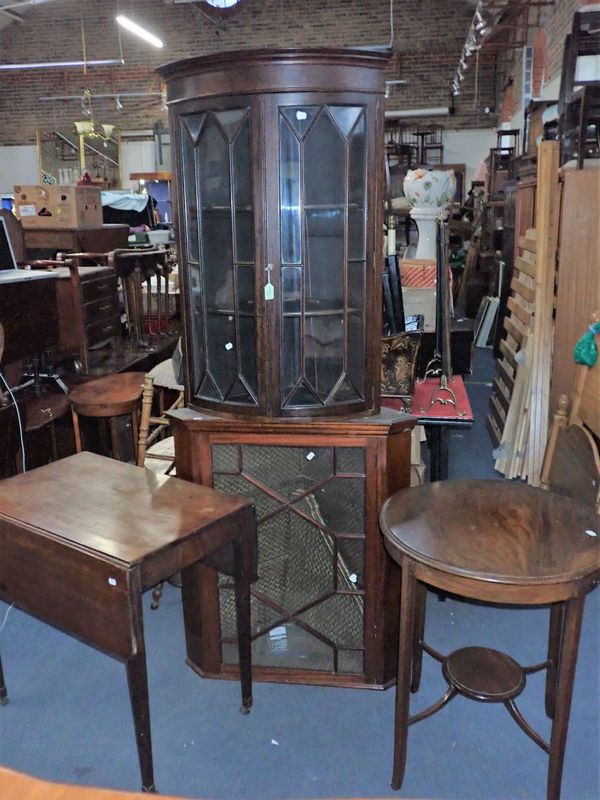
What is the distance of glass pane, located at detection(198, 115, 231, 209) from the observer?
1.96m

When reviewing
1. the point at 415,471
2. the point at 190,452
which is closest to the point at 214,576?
the point at 190,452

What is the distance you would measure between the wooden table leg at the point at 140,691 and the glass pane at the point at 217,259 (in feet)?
3.01

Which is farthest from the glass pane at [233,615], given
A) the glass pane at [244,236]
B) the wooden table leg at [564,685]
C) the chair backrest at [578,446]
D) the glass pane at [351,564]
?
the chair backrest at [578,446]

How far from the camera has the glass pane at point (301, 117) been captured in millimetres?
1878

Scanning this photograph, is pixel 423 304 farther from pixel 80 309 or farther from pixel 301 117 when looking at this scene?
pixel 80 309

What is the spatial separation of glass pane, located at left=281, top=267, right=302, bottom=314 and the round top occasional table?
62 cm

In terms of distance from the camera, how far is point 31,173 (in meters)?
13.8

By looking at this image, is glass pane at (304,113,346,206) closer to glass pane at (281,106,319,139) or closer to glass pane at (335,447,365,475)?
glass pane at (281,106,319,139)

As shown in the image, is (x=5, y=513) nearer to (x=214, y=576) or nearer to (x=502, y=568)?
(x=214, y=576)

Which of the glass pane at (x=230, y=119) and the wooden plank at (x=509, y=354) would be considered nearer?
the glass pane at (x=230, y=119)

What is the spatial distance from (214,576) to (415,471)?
1358 mm

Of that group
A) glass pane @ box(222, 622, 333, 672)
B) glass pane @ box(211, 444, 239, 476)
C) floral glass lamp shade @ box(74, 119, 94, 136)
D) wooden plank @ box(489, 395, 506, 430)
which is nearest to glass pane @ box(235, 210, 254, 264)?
glass pane @ box(211, 444, 239, 476)

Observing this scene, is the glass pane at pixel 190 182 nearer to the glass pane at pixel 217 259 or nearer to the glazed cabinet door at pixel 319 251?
the glass pane at pixel 217 259

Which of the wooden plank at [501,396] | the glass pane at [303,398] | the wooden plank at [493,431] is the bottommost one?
the wooden plank at [493,431]
